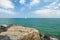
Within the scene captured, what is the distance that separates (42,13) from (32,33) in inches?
16.1

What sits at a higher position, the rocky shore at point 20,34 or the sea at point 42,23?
the sea at point 42,23

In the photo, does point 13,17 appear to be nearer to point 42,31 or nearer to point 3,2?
point 3,2

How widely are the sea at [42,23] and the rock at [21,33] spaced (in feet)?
0.26

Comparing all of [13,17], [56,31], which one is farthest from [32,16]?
[56,31]

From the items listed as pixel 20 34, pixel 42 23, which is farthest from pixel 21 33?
pixel 42 23

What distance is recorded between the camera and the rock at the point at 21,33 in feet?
7.51

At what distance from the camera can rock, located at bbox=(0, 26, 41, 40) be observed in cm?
229

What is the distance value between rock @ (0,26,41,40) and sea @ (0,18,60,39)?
0.08 metres

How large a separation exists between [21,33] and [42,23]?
0.42 metres

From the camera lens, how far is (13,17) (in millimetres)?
2422

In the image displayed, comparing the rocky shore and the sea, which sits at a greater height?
the sea

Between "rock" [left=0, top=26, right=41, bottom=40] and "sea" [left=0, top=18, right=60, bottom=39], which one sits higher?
"sea" [left=0, top=18, right=60, bottom=39]

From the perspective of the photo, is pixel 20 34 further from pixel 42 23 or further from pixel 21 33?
pixel 42 23

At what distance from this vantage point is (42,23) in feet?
7.82
